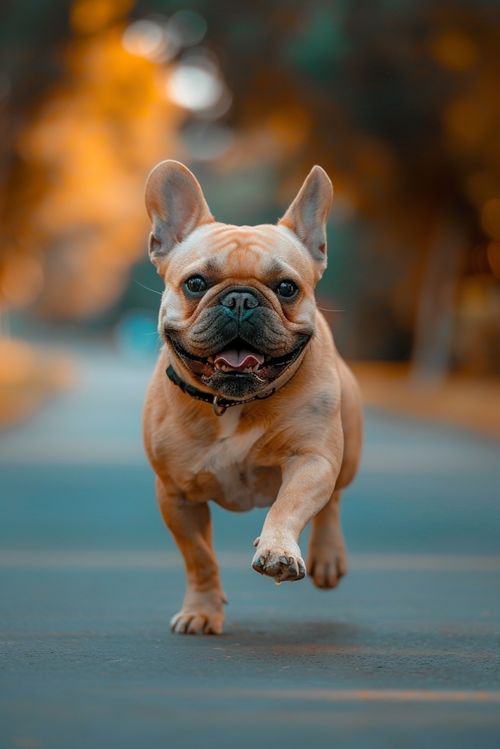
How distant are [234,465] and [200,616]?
2.74ft

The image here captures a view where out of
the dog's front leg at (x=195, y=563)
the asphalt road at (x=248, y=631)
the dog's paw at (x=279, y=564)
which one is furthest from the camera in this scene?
the dog's front leg at (x=195, y=563)

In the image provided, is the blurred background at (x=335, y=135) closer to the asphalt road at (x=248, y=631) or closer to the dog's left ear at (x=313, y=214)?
the asphalt road at (x=248, y=631)

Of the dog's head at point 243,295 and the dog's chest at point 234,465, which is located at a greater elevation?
the dog's head at point 243,295

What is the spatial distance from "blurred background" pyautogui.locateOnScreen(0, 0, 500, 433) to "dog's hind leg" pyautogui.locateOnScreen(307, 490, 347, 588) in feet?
47.5

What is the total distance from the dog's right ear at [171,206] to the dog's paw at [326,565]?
163cm

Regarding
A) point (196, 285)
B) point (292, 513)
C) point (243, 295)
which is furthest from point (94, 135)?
point (292, 513)

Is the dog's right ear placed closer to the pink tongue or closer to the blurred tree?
the pink tongue

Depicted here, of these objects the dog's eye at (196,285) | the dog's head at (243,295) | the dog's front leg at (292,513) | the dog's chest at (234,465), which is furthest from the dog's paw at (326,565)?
the dog's eye at (196,285)

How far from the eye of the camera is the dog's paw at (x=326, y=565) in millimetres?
7477

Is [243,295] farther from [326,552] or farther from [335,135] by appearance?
[335,135]

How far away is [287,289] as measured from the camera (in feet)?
21.1

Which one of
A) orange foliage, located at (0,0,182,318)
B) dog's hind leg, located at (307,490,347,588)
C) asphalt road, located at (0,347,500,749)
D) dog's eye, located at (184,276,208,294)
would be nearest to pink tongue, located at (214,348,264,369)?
dog's eye, located at (184,276,208,294)

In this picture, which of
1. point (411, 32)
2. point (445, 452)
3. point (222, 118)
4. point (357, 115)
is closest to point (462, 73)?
point (411, 32)

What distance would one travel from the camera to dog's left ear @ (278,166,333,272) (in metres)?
6.86
